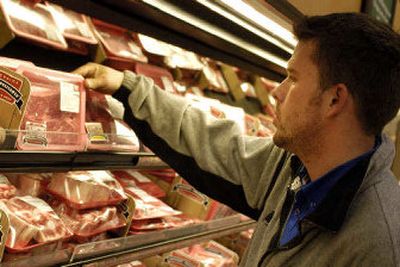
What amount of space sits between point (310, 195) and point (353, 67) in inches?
16.3

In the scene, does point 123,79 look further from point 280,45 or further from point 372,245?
point 372,245

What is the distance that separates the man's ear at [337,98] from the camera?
4.60 ft

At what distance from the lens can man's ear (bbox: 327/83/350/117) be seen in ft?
4.60

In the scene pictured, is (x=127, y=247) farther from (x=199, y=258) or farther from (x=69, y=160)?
(x=199, y=258)

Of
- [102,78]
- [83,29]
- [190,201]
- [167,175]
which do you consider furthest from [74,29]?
[190,201]

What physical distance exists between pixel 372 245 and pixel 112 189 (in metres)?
0.94

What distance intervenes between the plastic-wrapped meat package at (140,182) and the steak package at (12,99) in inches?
31.4

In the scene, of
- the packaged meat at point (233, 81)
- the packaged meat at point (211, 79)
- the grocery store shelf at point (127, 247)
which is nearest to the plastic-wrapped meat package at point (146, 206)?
the grocery store shelf at point (127, 247)

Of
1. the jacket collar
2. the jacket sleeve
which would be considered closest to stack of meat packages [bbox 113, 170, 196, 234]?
the jacket sleeve

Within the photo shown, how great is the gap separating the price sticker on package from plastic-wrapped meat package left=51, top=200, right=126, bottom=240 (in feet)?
1.20

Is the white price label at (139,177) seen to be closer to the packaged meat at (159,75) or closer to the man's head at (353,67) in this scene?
the packaged meat at (159,75)

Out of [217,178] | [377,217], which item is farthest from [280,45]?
[377,217]

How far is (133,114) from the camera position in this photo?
1626mm

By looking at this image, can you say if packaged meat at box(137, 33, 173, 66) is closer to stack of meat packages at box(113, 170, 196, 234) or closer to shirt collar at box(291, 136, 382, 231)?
stack of meat packages at box(113, 170, 196, 234)
